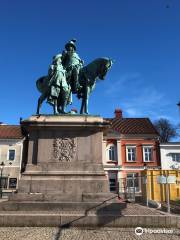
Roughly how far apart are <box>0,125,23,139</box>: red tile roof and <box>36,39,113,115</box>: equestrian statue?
2832 cm

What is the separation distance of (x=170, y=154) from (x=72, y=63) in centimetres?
2975

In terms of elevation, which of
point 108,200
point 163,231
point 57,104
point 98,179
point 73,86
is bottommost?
point 163,231

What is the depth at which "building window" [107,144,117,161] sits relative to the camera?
38.6 m

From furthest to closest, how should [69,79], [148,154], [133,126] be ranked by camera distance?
1. [133,126]
2. [148,154]
3. [69,79]

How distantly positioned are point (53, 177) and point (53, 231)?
3.06m

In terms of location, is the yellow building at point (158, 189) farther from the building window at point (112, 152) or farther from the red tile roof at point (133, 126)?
the red tile roof at point (133, 126)

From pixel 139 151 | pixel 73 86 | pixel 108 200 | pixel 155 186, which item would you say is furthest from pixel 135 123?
pixel 108 200

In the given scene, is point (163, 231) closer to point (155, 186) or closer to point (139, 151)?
point (155, 186)

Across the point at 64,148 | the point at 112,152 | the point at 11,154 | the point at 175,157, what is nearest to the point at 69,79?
the point at 64,148

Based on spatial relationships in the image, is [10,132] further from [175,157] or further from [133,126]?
[175,157]

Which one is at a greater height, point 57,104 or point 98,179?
point 57,104

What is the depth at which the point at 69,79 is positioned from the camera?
12.3 m

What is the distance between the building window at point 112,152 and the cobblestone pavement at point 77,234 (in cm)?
3119

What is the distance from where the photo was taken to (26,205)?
888cm
